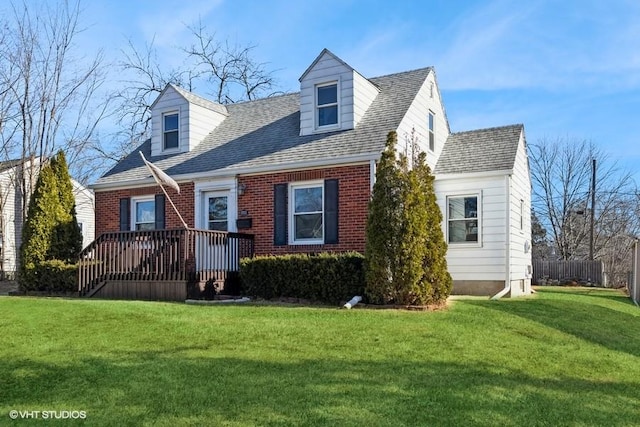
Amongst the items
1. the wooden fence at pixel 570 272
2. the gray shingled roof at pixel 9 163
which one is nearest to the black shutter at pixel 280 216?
the gray shingled roof at pixel 9 163

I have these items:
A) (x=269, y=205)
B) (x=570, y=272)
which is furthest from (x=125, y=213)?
(x=570, y=272)

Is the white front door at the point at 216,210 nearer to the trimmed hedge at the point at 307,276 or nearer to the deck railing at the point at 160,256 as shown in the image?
the deck railing at the point at 160,256

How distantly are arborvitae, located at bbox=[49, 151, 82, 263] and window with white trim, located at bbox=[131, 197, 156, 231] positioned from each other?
5.97 ft

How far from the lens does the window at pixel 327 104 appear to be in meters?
14.2

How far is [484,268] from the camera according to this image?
1355 cm

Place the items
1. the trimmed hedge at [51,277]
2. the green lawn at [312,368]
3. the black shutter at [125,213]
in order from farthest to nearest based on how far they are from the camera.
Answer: the black shutter at [125,213] < the trimmed hedge at [51,277] < the green lawn at [312,368]

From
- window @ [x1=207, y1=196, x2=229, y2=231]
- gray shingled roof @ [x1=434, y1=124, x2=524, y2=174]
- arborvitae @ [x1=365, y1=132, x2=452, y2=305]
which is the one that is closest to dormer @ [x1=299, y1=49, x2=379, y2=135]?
gray shingled roof @ [x1=434, y1=124, x2=524, y2=174]

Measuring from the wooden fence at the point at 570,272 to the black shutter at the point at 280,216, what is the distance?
54.2ft

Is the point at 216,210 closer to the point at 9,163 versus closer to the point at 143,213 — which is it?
the point at 143,213

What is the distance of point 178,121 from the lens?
16.7 m

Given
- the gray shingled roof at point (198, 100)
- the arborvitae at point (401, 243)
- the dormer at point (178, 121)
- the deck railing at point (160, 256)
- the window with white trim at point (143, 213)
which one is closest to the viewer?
the arborvitae at point (401, 243)

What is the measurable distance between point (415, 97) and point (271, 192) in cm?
437

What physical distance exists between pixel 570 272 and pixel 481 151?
45.9 ft

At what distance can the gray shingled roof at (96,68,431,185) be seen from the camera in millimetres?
13234
